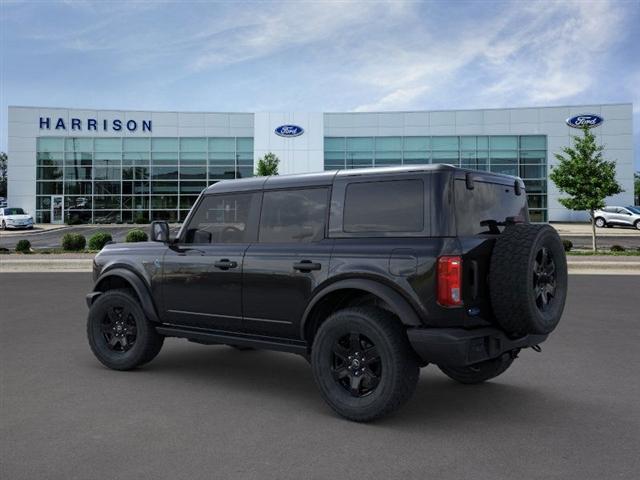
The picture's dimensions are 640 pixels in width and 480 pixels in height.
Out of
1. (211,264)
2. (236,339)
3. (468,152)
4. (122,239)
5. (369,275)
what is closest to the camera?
(369,275)

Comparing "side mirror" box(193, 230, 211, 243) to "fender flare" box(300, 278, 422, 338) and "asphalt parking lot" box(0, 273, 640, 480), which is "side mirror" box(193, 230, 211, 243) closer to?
"asphalt parking lot" box(0, 273, 640, 480)

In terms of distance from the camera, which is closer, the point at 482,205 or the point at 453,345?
the point at 453,345

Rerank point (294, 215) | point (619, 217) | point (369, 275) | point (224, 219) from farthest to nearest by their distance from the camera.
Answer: point (619, 217) → point (224, 219) → point (294, 215) → point (369, 275)

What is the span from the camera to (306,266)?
15.8 feet

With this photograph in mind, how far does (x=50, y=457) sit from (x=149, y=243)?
2746 millimetres

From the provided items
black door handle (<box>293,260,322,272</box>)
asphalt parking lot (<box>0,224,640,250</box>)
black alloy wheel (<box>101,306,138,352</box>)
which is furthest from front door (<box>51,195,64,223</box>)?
black door handle (<box>293,260,322,272</box>)

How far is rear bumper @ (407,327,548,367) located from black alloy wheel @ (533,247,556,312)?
553mm

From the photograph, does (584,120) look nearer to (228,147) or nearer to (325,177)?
(228,147)

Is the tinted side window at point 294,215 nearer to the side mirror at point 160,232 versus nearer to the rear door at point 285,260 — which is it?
the rear door at point 285,260

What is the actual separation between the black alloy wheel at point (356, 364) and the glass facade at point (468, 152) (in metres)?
41.9

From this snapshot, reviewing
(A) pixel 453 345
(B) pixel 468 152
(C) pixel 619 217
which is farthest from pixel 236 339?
(B) pixel 468 152

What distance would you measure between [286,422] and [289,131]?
143 feet

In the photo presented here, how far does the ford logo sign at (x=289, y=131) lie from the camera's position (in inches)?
1841

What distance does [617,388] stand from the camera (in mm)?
5477
